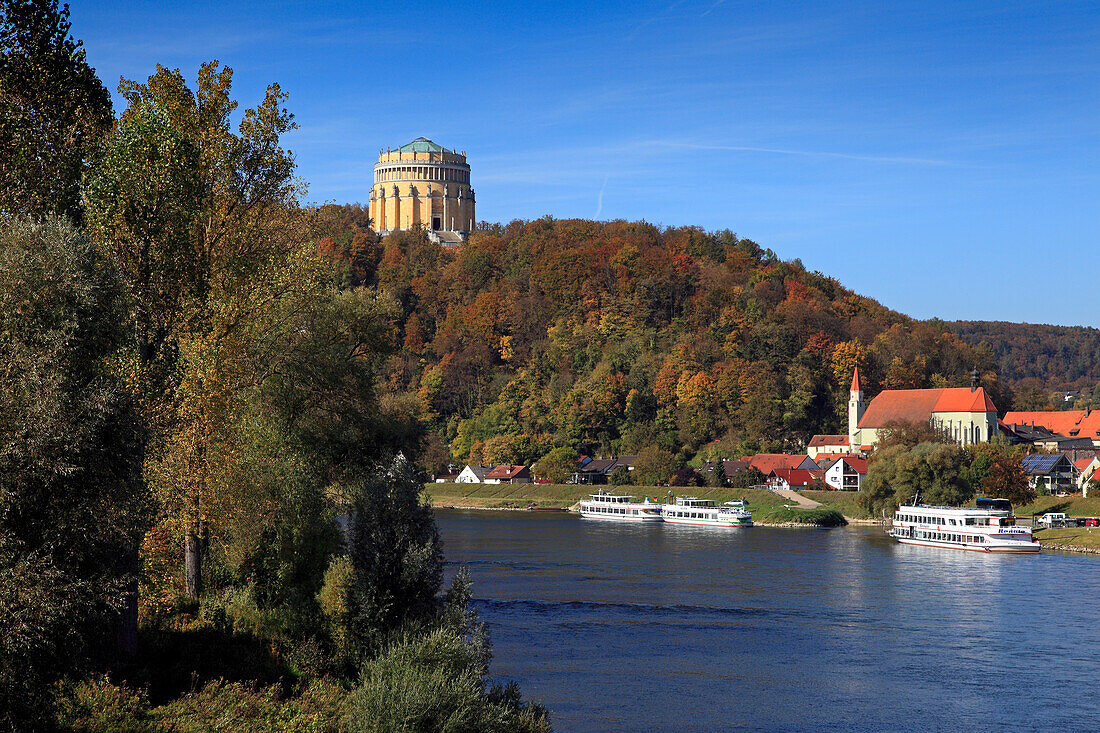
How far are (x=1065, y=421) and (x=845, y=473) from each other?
2820 centimetres

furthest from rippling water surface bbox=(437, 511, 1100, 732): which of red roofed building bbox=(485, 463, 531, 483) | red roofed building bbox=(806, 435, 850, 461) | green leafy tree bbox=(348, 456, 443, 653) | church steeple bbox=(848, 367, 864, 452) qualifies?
church steeple bbox=(848, 367, 864, 452)

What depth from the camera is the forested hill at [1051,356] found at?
186 m

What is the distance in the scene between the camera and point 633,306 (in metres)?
105

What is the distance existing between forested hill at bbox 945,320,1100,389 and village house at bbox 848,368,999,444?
101 meters

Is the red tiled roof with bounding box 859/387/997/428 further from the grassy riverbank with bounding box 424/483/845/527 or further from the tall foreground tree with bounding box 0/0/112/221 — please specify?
the tall foreground tree with bounding box 0/0/112/221

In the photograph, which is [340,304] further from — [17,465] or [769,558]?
[769,558]

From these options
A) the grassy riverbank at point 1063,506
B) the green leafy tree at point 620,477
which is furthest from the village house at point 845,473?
the green leafy tree at point 620,477

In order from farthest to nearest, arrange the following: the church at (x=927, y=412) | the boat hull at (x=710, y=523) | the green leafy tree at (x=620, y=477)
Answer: the green leafy tree at (x=620, y=477), the church at (x=927, y=412), the boat hull at (x=710, y=523)

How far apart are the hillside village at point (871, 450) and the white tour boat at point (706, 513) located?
23.1 feet

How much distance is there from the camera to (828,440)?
9075 cm

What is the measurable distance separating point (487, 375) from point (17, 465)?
94641 millimetres

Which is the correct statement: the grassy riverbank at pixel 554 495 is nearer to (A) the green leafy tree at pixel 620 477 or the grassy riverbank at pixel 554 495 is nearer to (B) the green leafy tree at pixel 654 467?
(B) the green leafy tree at pixel 654 467

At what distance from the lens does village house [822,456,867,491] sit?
259 ft

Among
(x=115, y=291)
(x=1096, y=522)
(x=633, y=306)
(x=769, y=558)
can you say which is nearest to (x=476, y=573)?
(x=769, y=558)
